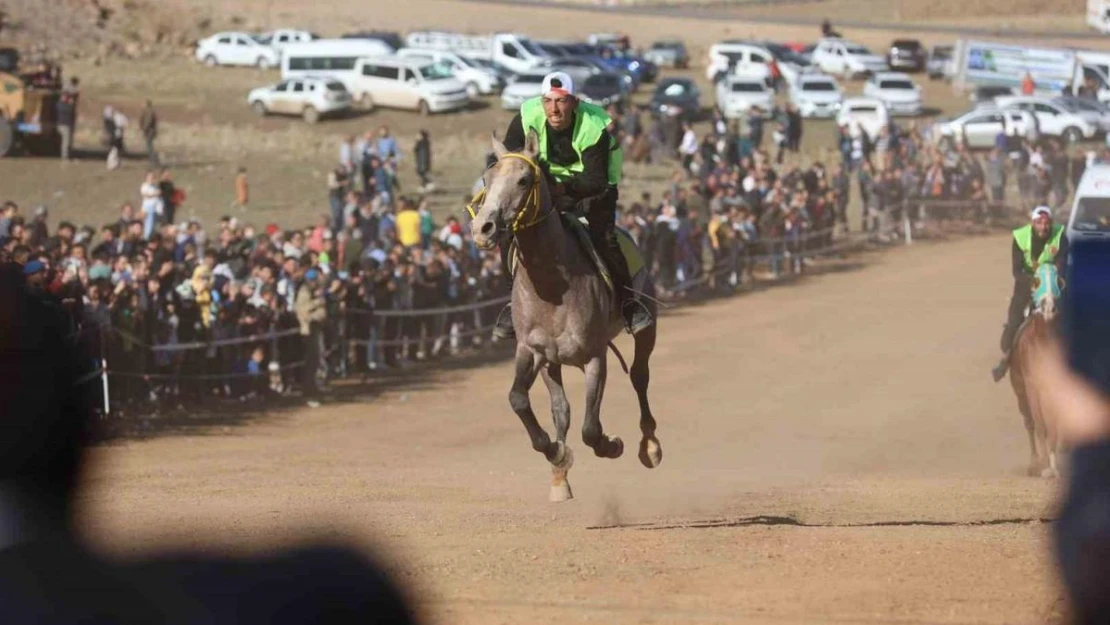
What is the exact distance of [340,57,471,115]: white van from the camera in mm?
56406

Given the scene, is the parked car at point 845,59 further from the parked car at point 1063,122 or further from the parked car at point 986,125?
the parked car at point 986,125

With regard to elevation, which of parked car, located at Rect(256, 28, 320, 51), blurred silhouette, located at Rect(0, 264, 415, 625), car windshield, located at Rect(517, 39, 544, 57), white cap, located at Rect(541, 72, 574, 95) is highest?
Answer: white cap, located at Rect(541, 72, 574, 95)

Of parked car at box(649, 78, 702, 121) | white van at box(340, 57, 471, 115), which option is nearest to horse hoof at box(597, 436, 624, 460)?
parked car at box(649, 78, 702, 121)

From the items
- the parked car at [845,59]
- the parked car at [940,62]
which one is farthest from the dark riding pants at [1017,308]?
the parked car at [940,62]

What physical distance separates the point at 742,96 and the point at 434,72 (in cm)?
1015

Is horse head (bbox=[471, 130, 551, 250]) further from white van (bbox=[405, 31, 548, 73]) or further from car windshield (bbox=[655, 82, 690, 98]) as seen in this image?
white van (bbox=[405, 31, 548, 73])

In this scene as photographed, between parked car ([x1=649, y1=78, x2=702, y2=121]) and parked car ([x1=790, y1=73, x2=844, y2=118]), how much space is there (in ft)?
11.4

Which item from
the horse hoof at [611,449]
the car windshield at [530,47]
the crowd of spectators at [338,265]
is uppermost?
the horse hoof at [611,449]

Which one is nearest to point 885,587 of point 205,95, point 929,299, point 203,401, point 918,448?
point 918,448

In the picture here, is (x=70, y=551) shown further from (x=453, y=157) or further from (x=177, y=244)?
(x=453, y=157)

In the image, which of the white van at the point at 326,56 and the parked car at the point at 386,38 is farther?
the parked car at the point at 386,38

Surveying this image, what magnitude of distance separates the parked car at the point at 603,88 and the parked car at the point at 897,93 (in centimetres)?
897

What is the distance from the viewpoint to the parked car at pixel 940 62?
228 ft

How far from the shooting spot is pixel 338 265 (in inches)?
1008
